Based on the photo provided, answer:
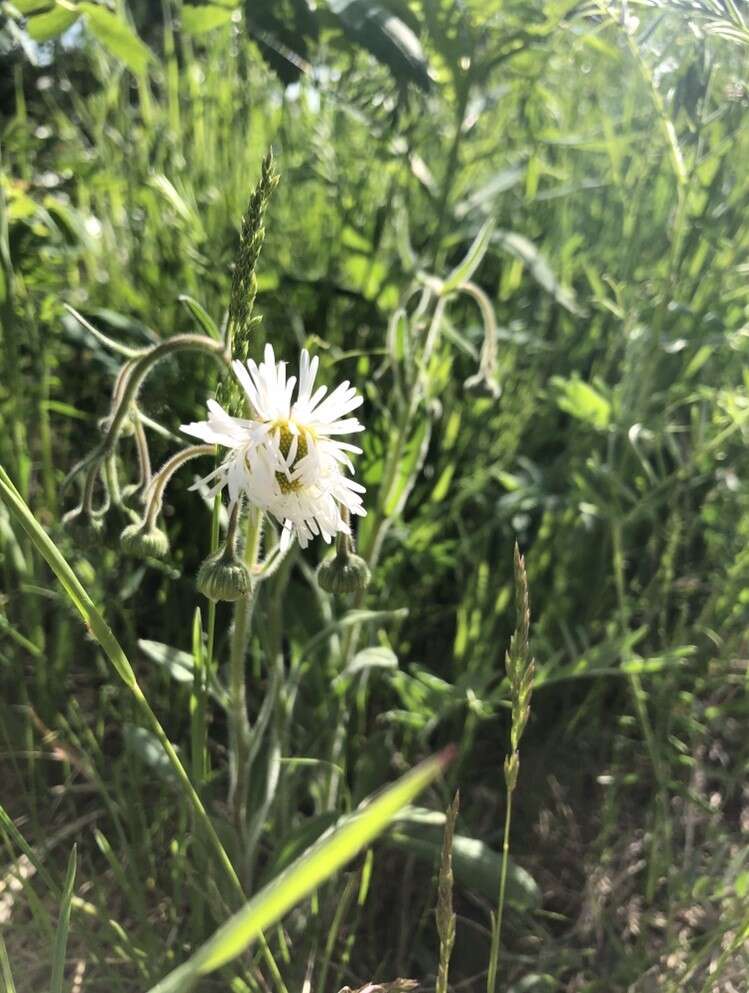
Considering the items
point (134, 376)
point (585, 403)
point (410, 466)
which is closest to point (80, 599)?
point (134, 376)

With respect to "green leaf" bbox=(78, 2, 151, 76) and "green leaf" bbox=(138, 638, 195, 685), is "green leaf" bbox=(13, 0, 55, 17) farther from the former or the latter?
"green leaf" bbox=(138, 638, 195, 685)

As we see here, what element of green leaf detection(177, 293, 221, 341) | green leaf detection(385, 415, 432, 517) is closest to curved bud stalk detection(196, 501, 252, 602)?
green leaf detection(177, 293, 221, 341)

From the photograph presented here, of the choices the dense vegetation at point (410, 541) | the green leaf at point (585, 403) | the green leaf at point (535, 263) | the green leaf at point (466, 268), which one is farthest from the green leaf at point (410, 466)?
the green leaf at point (535, 263)

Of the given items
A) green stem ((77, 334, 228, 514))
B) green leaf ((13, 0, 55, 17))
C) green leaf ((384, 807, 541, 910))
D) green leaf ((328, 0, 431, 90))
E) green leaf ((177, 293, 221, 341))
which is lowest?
green leaf ((384, 807, 541, 910))

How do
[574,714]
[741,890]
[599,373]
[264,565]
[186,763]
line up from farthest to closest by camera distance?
[599,373], [574,714], [186,763], [741,890], [264,565]

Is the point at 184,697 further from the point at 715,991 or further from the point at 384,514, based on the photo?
the point at 715,991

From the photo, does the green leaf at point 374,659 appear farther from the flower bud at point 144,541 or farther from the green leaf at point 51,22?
the green leaf at point 51,22

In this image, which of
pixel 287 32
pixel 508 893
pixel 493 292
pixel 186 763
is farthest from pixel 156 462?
pixel 493 292

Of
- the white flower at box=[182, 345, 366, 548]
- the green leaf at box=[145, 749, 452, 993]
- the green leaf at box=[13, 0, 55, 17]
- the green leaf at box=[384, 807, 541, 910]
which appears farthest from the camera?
the green leaf at box=[13, 0, 55, 17]
